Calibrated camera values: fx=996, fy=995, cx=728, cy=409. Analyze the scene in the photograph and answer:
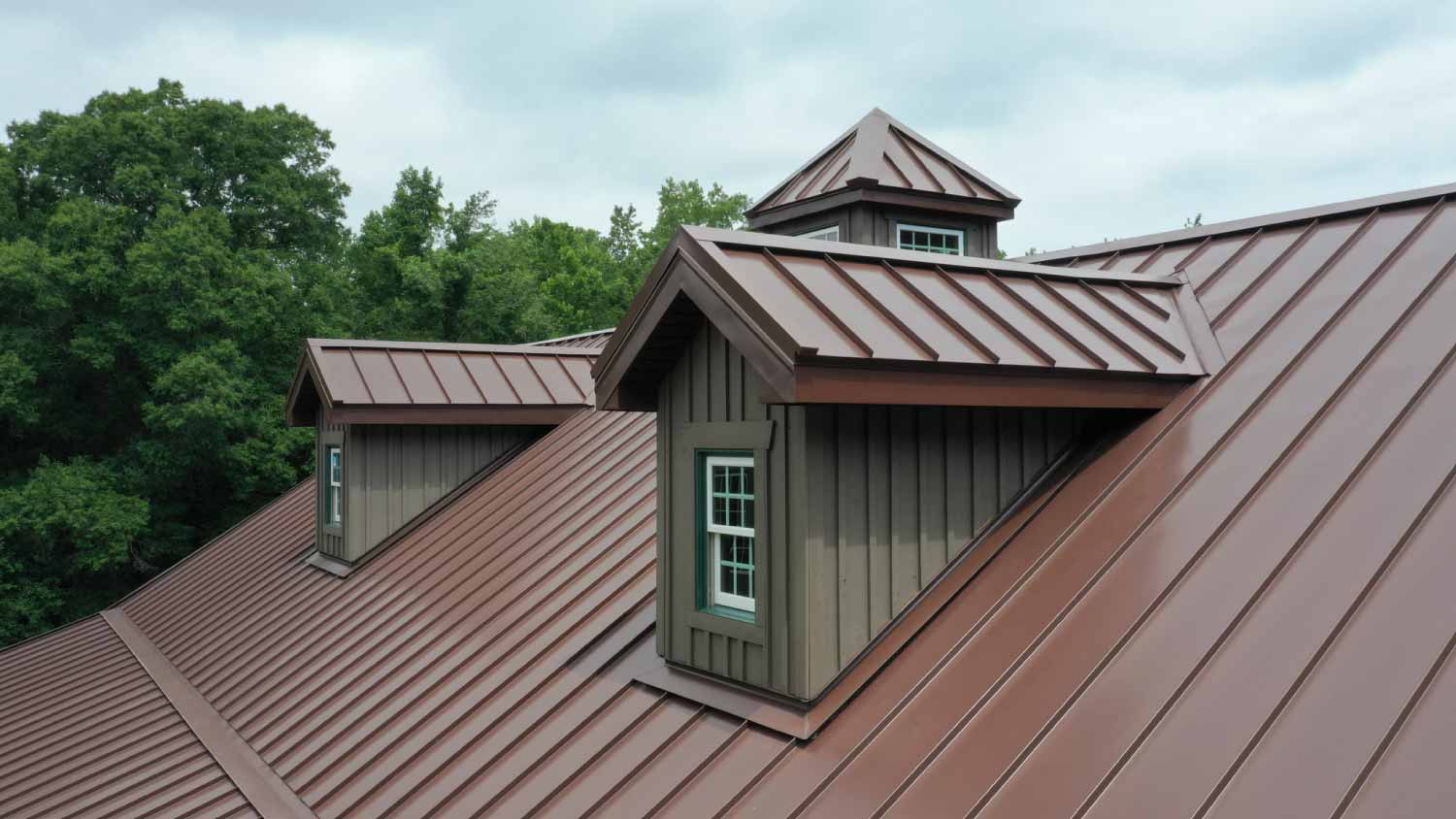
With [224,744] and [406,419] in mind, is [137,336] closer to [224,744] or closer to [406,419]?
[406,419]

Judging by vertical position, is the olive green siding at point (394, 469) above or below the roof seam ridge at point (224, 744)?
above

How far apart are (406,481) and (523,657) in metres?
5.24

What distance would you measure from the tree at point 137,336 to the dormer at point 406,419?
1694cm

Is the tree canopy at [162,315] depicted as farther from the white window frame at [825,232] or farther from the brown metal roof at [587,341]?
the white window frame at [825,232]

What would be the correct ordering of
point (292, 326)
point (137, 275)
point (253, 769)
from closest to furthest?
point (253, 769) → point (137, 275) → point (292, 326)

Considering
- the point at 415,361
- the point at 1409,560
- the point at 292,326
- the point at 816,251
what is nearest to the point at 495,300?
the point at 292,326

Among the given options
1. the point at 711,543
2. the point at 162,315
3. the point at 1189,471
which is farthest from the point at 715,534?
the point at 162,315

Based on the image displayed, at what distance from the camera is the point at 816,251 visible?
17.9 ft

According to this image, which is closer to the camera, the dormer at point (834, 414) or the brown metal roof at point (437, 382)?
the dormer at point (834, 414)

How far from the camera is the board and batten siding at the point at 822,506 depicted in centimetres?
494

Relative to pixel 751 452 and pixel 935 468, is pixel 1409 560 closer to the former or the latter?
pixel 935 468

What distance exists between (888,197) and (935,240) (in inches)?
54.0

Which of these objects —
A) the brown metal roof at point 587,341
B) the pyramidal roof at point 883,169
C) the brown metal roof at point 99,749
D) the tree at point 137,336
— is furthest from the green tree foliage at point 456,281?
the brown metal roof at point 99,749

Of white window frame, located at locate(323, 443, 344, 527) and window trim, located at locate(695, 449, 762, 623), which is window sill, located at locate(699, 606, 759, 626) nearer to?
window trim, located at locate(695, 449, 762, 623)
